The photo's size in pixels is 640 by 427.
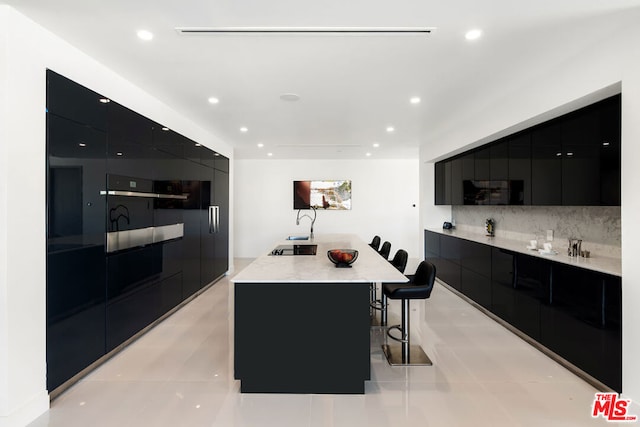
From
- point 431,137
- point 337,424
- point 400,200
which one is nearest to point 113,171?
point 337,424

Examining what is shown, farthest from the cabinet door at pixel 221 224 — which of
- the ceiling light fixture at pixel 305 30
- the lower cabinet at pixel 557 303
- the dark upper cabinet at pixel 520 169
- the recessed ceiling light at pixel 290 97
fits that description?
the dark upper cabinet at pixel 520 169

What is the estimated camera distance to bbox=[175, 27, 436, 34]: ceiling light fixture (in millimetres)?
2369

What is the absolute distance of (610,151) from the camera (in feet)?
9.05

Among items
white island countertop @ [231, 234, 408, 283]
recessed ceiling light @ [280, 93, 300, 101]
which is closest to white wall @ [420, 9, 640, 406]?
white island countertop @ [231, 234, 408, 283]

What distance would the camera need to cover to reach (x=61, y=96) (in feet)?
8.21

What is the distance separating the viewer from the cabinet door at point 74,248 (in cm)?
244

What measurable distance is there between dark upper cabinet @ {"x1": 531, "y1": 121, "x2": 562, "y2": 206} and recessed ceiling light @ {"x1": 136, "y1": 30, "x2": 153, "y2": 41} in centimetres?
381

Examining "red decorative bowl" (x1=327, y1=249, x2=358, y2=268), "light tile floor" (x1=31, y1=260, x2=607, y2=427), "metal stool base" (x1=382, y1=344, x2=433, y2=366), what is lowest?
"light tile floor" (x1=31, y1=260, x2=607, y2=427)

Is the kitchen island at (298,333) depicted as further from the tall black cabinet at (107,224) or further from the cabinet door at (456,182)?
the cabinet door at (456,182)

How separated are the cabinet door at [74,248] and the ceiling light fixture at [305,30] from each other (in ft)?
4.11

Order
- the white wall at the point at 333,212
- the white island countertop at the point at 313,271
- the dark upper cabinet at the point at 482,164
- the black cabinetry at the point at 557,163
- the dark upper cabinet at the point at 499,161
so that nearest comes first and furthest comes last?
the white island countertop at the point at 313,271, the black cabinetry at the point at 557,163, the dark upper cabinet at the point at 499,161, the dark upper cabinet at the point at 482,164, the white wall at the point at 333,212

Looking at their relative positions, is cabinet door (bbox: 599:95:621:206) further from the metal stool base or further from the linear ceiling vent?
the metal stool base

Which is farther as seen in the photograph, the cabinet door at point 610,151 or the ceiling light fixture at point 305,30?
the cabinet door at point 610,151

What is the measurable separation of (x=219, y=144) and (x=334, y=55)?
153 inches
